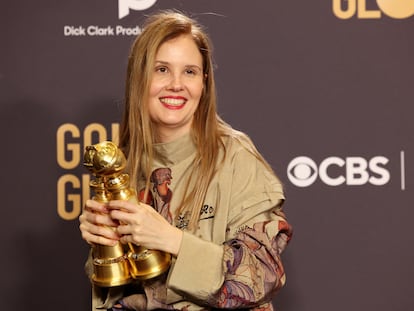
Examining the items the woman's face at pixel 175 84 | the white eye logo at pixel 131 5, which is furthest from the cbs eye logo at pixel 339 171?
the woman's face at pixel 175 84

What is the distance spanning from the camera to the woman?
1.36 meters

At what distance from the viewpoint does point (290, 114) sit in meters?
2.18

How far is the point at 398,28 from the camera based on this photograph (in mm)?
2156

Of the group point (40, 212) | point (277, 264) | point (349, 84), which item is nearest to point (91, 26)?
point (40, 212)

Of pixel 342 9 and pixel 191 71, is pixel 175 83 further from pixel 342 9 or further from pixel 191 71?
pixel 342 9

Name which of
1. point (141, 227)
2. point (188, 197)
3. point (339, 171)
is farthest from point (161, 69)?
point (339, 171)

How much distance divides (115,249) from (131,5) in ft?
3.33

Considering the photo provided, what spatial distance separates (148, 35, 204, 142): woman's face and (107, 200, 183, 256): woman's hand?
0.25 meters

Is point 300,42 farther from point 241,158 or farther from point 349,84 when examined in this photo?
point 241,158

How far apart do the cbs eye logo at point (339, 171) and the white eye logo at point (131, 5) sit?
0.60 m

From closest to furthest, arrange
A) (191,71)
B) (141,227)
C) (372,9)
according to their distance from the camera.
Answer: (141,227) < (191,71) < (372,9)

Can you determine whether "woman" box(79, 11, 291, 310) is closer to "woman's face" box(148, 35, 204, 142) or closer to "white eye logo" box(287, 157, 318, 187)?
"woman's face" box(148, 35, 204, 142)

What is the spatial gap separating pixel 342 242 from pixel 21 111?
38.6 inches

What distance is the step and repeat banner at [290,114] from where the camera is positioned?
7.09 feet
